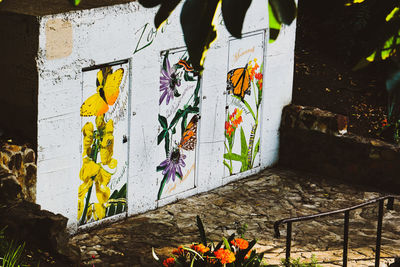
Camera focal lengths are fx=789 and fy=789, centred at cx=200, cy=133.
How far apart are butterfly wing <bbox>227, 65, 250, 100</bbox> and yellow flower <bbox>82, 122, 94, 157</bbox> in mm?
2733

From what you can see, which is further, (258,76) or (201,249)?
(258,76)

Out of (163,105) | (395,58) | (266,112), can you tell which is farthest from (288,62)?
(395,58)

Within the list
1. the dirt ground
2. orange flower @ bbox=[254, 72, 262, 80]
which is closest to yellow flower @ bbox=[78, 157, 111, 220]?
orange flower @ bbox=[254, 72, 262, 80]

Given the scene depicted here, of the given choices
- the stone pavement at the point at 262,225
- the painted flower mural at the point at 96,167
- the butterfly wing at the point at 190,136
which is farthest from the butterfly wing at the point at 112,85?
the stone pavement at the point at 262,225

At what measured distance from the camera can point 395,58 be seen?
114 inches

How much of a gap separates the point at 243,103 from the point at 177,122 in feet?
4.97

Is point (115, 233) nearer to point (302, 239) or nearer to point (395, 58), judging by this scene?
point (302, 239)

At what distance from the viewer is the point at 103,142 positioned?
378 inches

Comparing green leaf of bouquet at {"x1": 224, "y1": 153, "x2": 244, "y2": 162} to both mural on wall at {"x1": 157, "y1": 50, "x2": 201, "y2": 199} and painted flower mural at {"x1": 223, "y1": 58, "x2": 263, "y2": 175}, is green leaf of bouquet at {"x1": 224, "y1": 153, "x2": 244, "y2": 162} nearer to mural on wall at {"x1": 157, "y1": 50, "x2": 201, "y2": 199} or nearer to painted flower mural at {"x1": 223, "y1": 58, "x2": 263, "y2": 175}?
painted flower mural at {"x1": 223, "y1": 58, "x2": 263, "y2": 175}

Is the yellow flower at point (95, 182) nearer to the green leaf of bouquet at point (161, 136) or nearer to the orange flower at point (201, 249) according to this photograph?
the green leaf of bouquet at point (161, 136)

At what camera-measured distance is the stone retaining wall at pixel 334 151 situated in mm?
11672

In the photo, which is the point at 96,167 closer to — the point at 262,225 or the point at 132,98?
the point at 132,98

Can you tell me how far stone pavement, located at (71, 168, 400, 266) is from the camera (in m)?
9.36

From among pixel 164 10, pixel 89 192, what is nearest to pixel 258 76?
pixel 89 192
